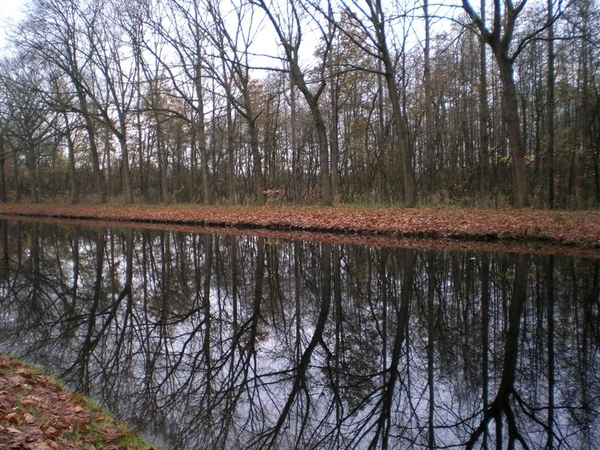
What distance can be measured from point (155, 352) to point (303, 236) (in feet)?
36.4

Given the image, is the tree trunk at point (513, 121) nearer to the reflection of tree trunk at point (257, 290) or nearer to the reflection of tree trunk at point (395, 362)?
the reflection of tree trunk at point (395, 362)

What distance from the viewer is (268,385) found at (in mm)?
4395

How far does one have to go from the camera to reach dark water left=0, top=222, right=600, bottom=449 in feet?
11.7

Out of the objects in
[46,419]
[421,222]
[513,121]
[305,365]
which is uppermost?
[513,121]

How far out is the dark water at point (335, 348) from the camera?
3578mm

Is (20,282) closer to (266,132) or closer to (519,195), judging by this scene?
(519,195)

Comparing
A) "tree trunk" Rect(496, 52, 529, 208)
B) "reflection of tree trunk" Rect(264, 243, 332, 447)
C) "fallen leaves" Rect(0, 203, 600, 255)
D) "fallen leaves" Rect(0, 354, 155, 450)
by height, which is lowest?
"reflection of tree trunk" Rect(264, 243, 332, 447)

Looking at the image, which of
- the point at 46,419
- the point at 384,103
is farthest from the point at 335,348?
the point at 384,103

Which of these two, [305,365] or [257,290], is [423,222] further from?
[305,365]

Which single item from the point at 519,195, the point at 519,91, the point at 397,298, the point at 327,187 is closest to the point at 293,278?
Answer: the point at 397,298

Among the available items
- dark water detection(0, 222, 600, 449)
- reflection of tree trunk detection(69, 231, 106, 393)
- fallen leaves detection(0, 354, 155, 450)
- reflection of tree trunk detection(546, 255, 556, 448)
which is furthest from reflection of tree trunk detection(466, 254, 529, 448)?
reflection of tree trunk detection(69, 231, 106, 393)

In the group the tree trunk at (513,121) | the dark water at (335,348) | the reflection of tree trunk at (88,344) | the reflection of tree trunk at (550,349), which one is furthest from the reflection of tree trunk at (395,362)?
the tree trunk at (513,121)

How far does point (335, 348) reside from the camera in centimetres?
526

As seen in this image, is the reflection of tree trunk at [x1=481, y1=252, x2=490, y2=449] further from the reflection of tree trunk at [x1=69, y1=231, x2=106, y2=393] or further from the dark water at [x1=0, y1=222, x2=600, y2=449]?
the reflection of tree trunk at [x1=69, y1=231, x2=106, y2=393]
